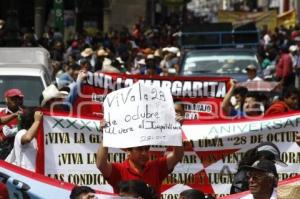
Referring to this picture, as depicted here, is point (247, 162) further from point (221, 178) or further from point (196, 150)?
point (196, 150)

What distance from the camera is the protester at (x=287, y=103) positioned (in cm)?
1166

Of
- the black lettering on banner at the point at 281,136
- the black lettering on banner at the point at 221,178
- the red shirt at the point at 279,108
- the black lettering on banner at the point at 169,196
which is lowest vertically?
the black lettering on banner at the point at 169,196

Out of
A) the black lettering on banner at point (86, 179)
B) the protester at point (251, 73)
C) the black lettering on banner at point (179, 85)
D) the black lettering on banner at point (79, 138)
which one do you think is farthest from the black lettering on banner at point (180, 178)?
the protester at point (251, 73)

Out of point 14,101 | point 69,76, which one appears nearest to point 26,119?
point 14,101

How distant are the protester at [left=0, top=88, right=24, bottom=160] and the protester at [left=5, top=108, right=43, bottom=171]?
0.43m

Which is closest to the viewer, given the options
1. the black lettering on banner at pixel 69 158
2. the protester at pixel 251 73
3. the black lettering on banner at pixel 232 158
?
the black lettering on banner at pixel 69 158

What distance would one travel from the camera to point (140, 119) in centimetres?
725

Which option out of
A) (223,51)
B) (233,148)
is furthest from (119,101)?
(223,51)

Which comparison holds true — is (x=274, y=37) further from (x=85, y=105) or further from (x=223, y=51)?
(x=85, y=105)

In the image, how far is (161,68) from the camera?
23.7 m

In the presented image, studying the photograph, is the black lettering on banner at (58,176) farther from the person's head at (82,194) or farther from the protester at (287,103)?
the protester at (287,103)

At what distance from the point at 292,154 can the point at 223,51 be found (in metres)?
11.3

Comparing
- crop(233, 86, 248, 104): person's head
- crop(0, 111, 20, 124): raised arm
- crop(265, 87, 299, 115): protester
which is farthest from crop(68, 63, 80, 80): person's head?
crop(0, 111, 20, 124): raised arm

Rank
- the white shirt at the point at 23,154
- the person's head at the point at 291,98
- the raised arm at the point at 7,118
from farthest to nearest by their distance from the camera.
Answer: the person's head at the point at 291,98, the raised arm at the point at 7,118, the white shirt at the point at 23,154
